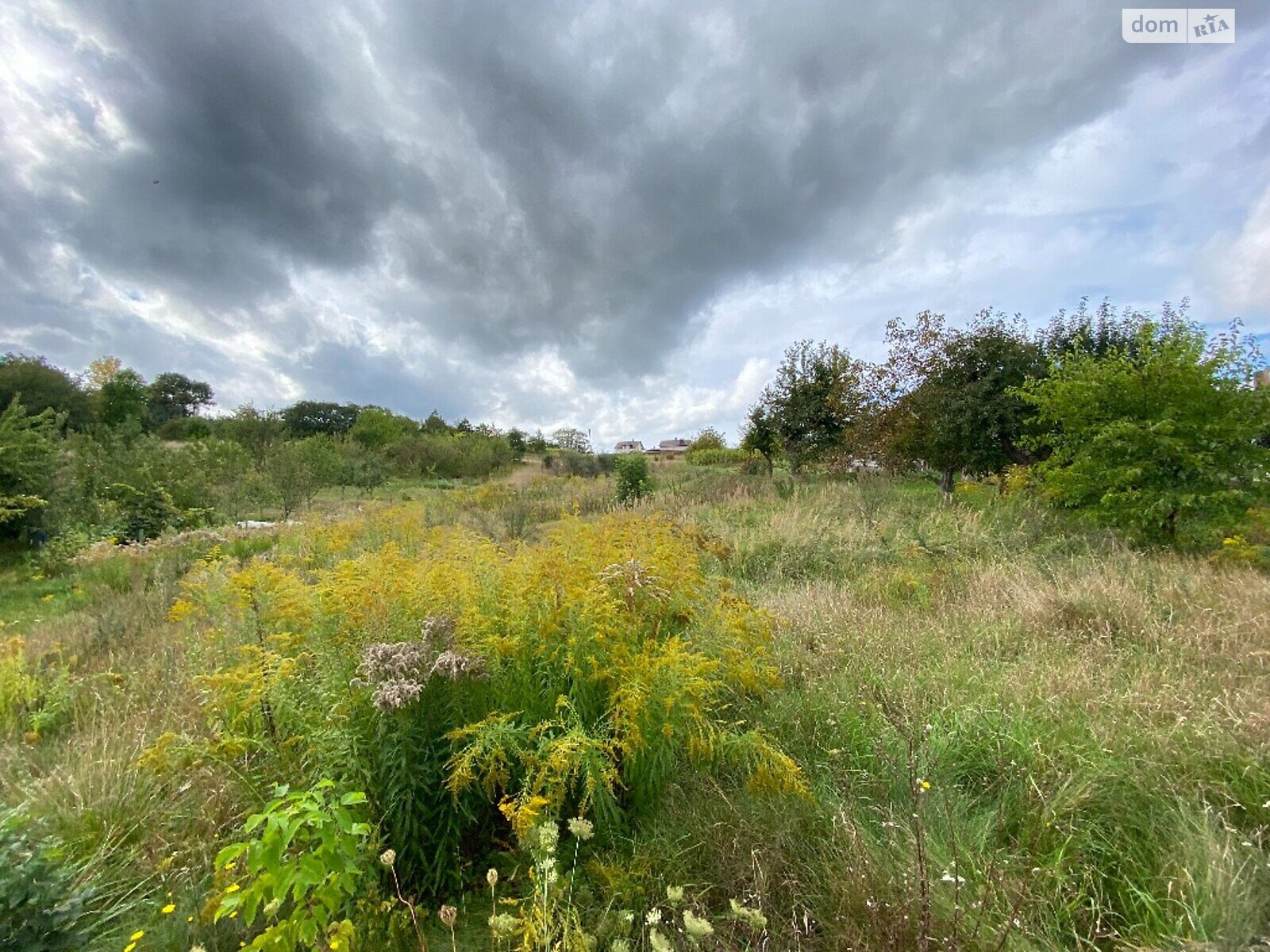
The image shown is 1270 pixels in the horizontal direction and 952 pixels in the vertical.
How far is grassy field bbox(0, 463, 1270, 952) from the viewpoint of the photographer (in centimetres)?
155

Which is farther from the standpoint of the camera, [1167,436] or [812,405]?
[812,405]

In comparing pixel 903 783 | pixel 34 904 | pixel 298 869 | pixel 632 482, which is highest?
pixel 632 482

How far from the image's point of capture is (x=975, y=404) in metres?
10.4

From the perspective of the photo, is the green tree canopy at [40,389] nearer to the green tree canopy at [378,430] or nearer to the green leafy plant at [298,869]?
the green tree canopy at [378,430]

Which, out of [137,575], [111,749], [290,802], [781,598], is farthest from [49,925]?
[137,575]

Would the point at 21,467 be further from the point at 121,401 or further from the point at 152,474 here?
the point at 121,401

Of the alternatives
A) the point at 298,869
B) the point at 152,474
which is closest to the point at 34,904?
the point at 298,869

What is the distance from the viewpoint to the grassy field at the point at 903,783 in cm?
155

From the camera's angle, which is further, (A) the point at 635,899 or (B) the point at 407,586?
(B) the point at 407,586

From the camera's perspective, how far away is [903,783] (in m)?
2.13

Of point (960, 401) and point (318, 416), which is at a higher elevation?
point (318, 416)

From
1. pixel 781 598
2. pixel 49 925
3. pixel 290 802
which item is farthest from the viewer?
pixel 781 598

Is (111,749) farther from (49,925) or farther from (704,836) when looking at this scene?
(704,836)

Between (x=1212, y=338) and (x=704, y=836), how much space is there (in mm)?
8310
